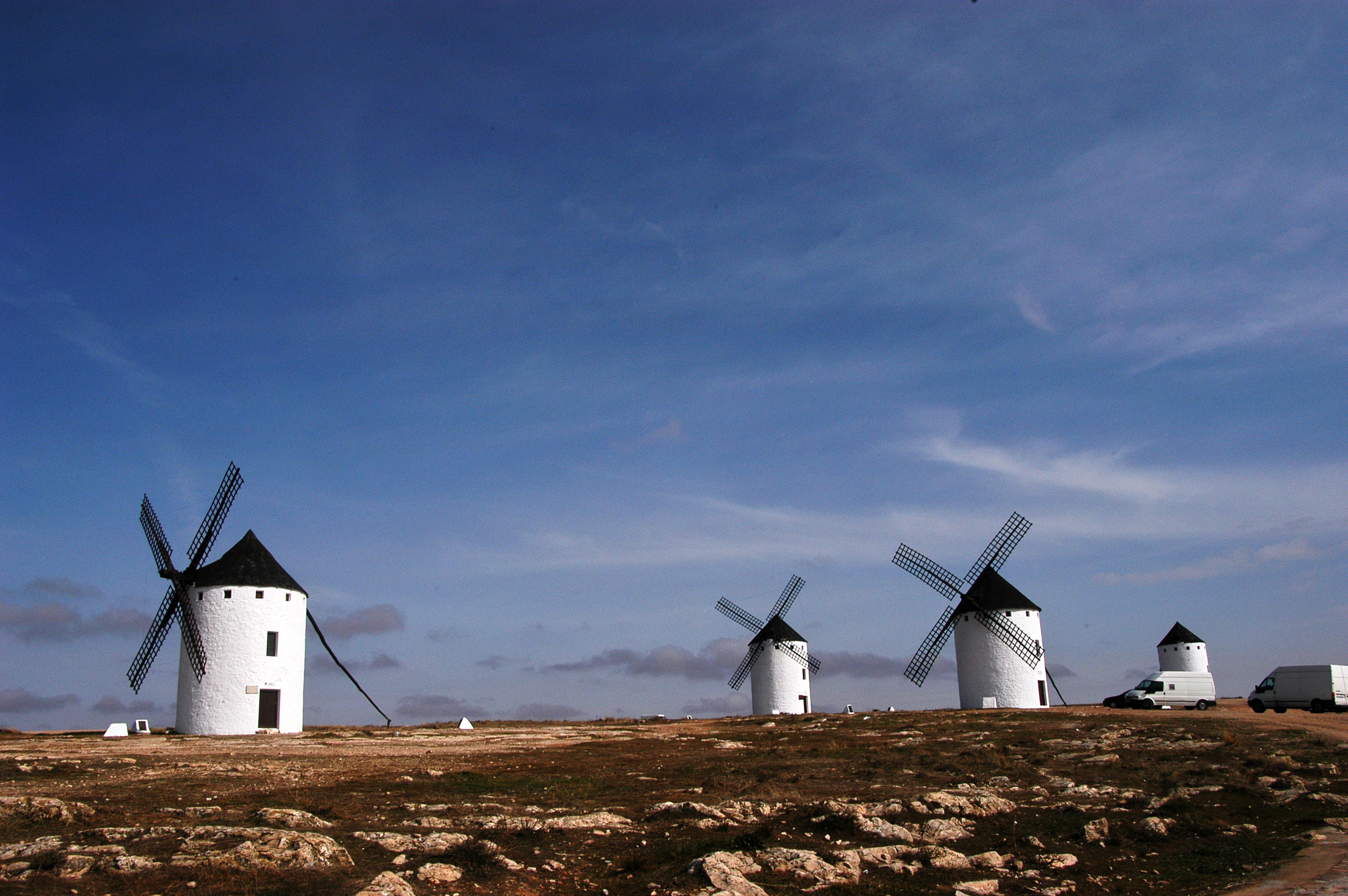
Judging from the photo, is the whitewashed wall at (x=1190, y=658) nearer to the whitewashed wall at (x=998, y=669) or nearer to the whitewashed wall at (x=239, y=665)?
the whitewashed wall at (x=998, y=669)

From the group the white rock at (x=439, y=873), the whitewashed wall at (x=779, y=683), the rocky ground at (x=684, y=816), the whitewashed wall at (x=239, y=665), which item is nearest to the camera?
the white rock at (x=439, y=873)

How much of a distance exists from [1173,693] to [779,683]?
25.6m

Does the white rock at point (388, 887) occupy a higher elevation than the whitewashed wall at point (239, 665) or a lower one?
lower

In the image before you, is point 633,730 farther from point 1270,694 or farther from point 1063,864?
point 1063,864

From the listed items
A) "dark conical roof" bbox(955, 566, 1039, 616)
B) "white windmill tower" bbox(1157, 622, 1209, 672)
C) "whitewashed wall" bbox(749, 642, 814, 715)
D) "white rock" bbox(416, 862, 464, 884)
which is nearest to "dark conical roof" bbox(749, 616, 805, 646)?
"whitewashed wall" bbox(749, 642, 814, 715)

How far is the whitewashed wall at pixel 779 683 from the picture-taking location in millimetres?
67188

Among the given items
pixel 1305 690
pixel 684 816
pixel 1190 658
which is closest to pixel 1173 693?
pixel 1305 690

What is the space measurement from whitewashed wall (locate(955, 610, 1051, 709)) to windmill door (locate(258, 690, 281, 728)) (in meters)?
37.0

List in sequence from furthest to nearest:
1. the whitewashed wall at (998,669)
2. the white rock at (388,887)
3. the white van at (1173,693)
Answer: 1. the whitewashed wall at (998,669)
2. the white van at (1173,693)
3. the white rock at (388,887)

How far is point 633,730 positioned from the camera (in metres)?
48.5

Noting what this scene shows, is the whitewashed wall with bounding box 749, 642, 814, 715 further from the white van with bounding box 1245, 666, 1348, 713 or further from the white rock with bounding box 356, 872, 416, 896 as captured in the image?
the white rock with bounding box 356, 872, 416, 896

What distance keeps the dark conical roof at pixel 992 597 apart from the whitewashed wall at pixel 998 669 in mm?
307

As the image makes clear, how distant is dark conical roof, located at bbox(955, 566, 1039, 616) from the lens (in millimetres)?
55844

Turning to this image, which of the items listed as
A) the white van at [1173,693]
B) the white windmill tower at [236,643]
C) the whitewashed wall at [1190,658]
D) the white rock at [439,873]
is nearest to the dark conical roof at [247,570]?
the white windmill tower at [236,643]
